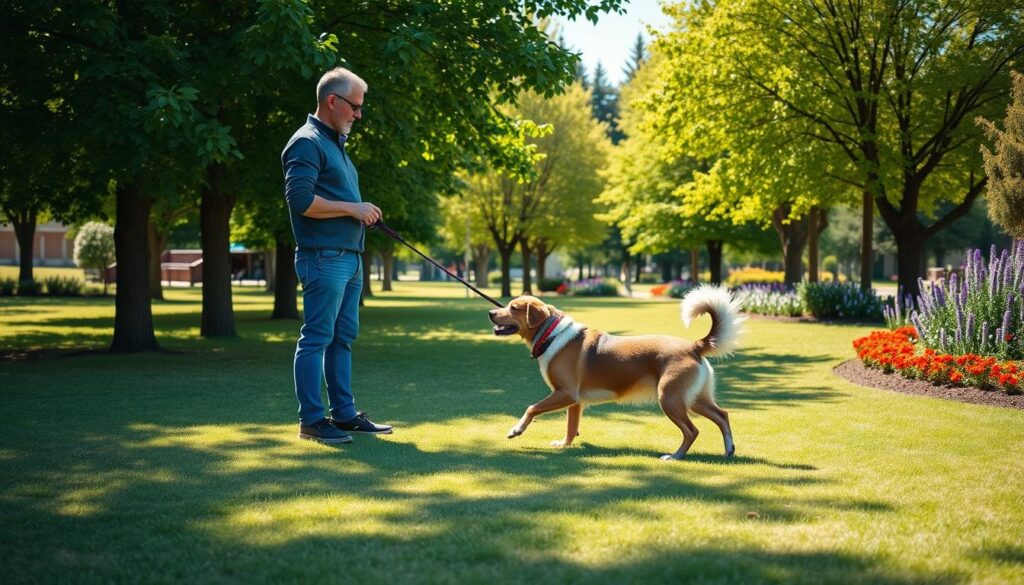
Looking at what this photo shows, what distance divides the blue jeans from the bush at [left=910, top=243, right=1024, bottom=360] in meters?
7.79

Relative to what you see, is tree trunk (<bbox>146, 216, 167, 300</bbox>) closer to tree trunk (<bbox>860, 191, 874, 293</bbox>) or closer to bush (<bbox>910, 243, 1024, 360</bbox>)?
tree trunk (<bbox>860, 191, 874, 293</bbox>)

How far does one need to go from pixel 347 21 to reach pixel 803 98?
1175cm

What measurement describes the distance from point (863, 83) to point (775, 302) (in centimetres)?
725

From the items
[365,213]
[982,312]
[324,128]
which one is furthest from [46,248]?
[982,312]

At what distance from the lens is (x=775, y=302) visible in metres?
25.1

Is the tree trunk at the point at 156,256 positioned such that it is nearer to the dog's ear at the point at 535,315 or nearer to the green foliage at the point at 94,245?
the green foliage at the point at 94,245

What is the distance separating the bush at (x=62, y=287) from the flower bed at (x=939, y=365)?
3638 cm

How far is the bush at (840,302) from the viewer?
74.0ft

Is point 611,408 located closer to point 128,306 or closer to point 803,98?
point 128,306

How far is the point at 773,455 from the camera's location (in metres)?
6.15

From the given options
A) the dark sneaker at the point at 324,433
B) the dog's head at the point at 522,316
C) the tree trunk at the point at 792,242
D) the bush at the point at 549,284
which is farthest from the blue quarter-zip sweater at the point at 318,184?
the bush at the point at 549,284

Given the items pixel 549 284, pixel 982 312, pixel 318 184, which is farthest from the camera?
pixel 549 284

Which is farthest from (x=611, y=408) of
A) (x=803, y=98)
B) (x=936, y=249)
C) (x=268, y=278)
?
(x=936, y=249)

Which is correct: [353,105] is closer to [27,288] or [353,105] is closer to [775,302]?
[775,302]
